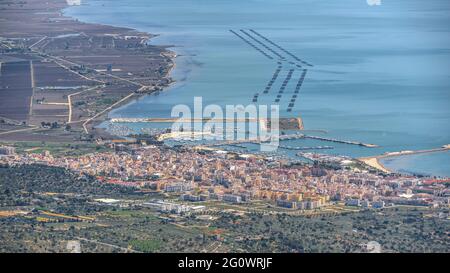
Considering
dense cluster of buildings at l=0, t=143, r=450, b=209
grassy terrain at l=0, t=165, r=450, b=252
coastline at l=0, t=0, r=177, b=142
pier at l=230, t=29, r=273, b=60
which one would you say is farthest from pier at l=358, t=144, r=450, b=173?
pier at l=230, t=29, r=273, b=60

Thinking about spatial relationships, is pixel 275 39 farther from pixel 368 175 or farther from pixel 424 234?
pixel 424 234

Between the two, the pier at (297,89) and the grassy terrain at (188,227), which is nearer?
the grassy terrain at (188,227)

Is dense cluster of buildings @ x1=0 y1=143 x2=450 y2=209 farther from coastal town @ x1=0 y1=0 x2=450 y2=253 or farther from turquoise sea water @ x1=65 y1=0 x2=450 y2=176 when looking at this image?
turquoise sea water @ x1=65 y1=0 x2=450 y2=176

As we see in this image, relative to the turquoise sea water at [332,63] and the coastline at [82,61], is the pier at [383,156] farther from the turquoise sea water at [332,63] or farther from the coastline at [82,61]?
the coastline at [82,61]

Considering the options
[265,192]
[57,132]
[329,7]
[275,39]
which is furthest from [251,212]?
[329,7]

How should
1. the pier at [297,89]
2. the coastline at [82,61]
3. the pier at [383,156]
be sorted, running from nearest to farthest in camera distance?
the pier at [383,156] → the coastline at [82,61] → the pier at [297,89]

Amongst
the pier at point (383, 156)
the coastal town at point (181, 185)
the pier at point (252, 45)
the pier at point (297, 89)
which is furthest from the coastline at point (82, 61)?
the pier at point (383, 156)

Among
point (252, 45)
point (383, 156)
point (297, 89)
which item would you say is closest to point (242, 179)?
point (383, 156)
